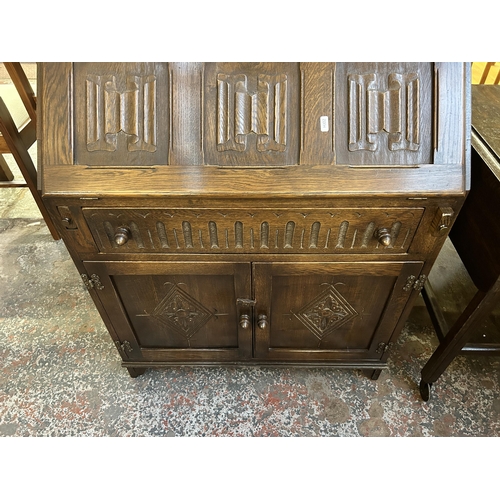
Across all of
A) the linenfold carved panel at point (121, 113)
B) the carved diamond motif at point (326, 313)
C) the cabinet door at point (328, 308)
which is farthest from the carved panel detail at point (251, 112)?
the carved diamond motif at point (326, 313)

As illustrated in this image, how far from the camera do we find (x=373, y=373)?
5.09 feet

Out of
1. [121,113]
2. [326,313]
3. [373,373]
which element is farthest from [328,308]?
[121,113]

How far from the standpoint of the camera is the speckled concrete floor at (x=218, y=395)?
4.81 feet

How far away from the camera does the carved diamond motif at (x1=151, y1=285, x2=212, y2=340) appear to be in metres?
1.20

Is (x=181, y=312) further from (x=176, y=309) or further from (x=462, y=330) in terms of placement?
(x=462, y=330)

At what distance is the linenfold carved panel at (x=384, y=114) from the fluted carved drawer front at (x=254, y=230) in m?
0.14

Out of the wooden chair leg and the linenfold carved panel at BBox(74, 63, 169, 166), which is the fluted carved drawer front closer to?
the linenfold carved panel at BBox(74, 63, 169, 166)

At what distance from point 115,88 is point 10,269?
1591 mm

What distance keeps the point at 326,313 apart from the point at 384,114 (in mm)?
646

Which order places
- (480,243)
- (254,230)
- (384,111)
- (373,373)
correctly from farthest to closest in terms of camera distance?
(373,373)
(480,243)
(254,230)
(384,111)

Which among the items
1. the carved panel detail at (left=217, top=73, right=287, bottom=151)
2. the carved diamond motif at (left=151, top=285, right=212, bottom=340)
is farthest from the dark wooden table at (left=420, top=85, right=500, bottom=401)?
the carved diamond motif at (left=151, top=285, right=212, bottom=340)

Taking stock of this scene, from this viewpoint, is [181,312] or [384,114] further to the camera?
[181,312]

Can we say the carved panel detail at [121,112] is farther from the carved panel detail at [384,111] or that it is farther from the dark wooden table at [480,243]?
the dark wooden table at [480,243]

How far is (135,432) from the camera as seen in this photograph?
1453mm
